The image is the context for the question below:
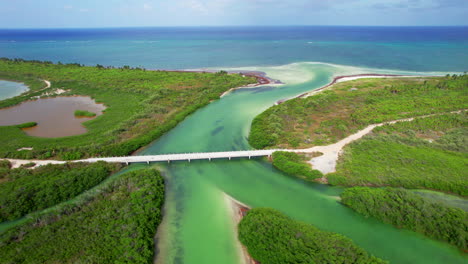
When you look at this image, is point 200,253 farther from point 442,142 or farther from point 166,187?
point 442,142

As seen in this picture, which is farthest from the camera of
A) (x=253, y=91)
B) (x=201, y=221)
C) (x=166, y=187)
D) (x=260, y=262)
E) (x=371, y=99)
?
(x=253, y=91)

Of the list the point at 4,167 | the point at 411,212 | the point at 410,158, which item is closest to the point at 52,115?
the point at 4,167

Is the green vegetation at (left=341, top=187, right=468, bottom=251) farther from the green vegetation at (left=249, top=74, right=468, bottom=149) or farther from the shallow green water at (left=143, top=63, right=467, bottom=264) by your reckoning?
the green vegetation at (left=249, top=74, right=468, bottom=149)

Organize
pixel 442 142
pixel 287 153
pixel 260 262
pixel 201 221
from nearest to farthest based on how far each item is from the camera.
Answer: pixel 260 262 < pixel 201 221 < pixel 287 153 < pixel 442 142

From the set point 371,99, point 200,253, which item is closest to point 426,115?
point 371,99

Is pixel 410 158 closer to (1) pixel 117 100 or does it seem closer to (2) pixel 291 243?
(2) pixel 291 243

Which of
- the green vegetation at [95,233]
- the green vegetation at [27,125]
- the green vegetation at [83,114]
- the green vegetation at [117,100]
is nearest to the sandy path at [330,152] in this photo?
the green vegetation at [95,233]

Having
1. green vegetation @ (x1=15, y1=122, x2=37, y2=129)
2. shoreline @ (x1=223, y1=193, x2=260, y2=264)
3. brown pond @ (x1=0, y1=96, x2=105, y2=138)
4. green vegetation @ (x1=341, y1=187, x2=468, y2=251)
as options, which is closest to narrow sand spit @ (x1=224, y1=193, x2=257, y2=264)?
shoreline @ (x1=223, y1=193, x2=260, y2=264)
